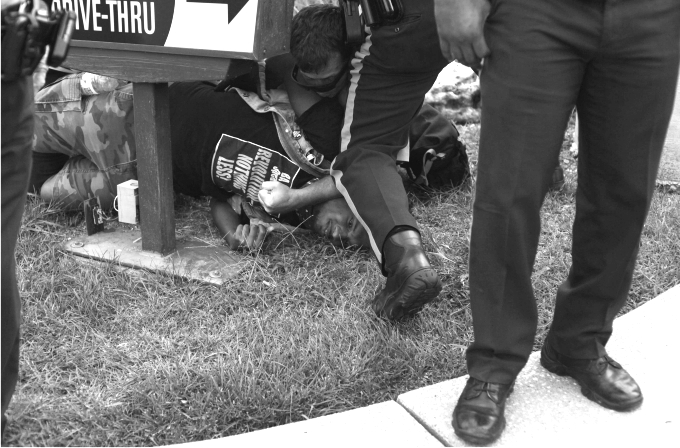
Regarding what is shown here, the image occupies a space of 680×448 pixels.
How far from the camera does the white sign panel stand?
2.87m

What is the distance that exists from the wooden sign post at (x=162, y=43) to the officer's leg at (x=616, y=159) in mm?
1320

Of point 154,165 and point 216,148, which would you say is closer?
point 154,165

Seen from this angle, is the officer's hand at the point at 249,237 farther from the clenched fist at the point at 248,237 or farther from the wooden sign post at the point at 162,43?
the wooden sign post at the point at 162,43

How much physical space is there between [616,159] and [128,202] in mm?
2202

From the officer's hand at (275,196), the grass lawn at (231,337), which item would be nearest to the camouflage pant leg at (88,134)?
the grass lawn at (231,337)

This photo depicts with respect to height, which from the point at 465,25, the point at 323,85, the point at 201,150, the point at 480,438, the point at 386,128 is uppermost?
the point at 465,25

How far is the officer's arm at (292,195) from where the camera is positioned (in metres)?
3.34

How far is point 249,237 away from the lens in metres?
3.38

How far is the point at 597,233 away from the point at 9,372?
1581mm

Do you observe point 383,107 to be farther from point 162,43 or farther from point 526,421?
point 526,421

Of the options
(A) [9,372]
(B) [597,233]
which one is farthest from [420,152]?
(A) [9,372]

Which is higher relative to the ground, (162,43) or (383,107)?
(162,43)

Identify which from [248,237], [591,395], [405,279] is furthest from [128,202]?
[591,395]

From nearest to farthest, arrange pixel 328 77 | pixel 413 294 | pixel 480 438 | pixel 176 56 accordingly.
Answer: pixel 480 438 → pixel 413 294 → pixel 176 56 → pixel 328 77
